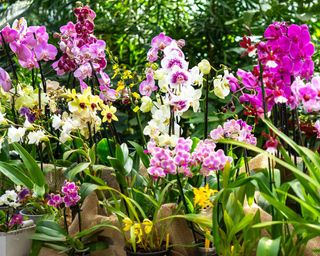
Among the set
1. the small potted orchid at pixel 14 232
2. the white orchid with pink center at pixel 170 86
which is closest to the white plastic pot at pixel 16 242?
the small potted orchid at pixel 14 232

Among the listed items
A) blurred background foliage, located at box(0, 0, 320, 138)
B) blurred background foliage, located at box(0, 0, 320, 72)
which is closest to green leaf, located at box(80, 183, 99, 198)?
blurred background foliage, located at box(0, 0, 320, 138)

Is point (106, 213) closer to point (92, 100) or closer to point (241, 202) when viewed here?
point (92, 100)

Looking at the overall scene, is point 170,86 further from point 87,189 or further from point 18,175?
point 18,175

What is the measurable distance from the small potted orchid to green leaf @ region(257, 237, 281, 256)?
56 centimetres

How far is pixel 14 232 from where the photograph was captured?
49.2 inches

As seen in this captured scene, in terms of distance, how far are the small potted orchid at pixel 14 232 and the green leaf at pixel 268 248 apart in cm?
56

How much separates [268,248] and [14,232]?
577mm

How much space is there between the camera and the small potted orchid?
1239 mm

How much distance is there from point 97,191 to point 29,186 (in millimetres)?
148

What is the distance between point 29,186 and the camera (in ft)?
4.25

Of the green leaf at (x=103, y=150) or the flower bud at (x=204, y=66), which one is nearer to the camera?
the flower bud at (x=204, y=66)

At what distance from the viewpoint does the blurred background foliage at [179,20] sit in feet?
10.1

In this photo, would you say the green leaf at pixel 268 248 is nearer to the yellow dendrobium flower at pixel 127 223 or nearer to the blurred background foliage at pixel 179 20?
the yellow dendrobium flower at pixel 127 223

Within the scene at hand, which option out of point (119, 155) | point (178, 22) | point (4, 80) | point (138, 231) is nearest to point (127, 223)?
point (138, 231)
